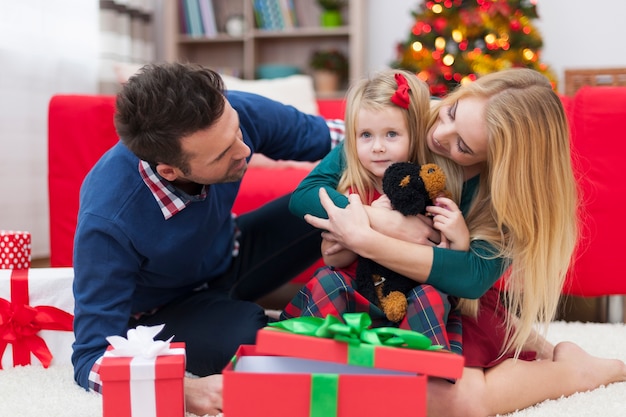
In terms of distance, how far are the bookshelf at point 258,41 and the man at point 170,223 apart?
2401mm

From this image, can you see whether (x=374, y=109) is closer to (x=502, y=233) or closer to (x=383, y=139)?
(x=383, y=139)

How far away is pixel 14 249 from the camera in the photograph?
156 cm

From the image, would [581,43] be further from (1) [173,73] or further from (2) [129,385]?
(2) [129,385]

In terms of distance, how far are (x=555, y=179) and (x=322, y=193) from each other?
458 mm

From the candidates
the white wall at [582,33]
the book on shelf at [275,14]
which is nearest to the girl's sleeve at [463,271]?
the white wall at [582,33]

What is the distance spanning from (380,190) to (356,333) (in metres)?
0.50

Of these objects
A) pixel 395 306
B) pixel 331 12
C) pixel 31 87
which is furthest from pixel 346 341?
pixel 331 12

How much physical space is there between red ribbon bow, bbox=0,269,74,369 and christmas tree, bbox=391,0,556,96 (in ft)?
7.67

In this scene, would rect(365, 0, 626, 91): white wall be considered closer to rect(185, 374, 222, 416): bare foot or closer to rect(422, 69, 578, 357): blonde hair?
rect(422, 69, 578, 357): blonde hair

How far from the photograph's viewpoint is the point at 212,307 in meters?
1.39

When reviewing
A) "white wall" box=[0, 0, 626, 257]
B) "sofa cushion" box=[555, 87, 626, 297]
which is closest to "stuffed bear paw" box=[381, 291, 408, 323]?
"sofa cushion" box=[555, 87, 626, 297]

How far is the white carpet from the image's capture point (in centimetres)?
116

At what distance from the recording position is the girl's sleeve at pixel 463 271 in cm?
117

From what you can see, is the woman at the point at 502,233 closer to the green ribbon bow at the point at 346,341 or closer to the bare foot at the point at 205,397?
the green ribbon bow at the point at 346,341
